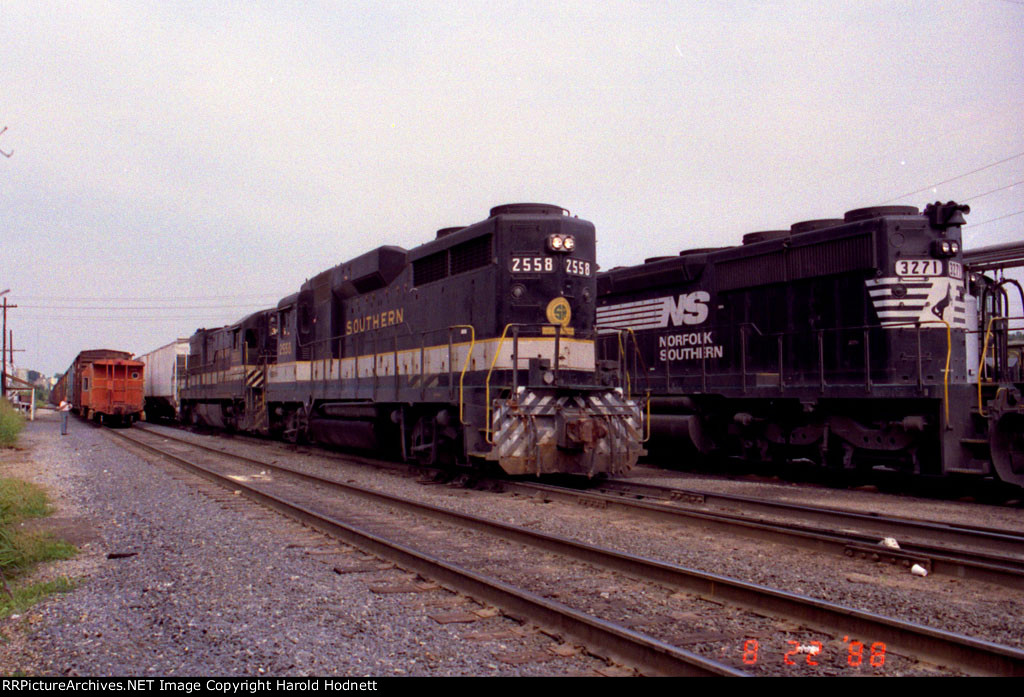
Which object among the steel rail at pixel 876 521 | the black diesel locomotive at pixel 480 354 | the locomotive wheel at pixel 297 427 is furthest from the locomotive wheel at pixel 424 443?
the locomotive wheel at pixel 297 427

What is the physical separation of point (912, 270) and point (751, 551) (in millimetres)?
5890

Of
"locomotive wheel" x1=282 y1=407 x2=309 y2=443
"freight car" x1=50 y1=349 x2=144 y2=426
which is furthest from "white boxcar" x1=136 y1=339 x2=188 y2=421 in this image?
"locomotive wheel" x1=282 y1=407 x2=309 y2=443

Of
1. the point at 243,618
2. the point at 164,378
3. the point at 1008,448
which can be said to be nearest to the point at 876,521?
the point at 1008,448

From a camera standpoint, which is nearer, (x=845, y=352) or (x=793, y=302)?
(x=845, y=352)

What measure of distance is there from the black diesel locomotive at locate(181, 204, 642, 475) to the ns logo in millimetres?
2920

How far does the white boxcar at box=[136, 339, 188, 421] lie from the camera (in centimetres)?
3026

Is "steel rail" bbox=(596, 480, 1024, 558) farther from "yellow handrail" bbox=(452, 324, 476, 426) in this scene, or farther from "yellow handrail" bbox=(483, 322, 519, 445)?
"yellow handrail" bbox=(452, 324, 476, 426)

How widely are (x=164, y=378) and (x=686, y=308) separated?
27.6 m

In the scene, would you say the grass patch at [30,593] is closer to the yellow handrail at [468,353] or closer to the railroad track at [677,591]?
→ the railroad track at [677,591]

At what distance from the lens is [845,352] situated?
10398mm

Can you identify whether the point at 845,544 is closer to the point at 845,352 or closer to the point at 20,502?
the point at 845,352

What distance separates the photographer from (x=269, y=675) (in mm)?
3365
